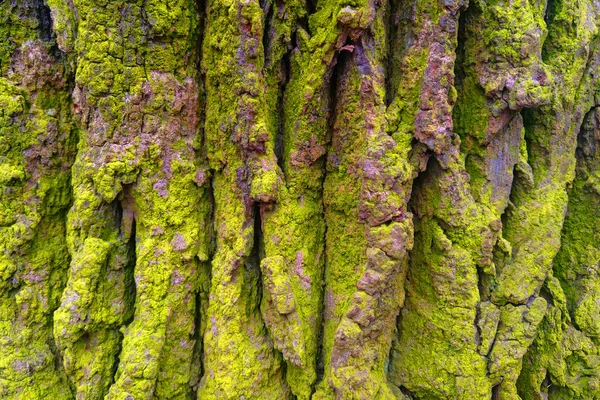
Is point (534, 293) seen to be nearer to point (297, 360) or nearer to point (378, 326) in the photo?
point (378, 326)

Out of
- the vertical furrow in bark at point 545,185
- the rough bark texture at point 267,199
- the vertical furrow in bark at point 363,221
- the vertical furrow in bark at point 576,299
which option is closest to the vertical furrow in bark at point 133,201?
the rough bark texture at point 267,199

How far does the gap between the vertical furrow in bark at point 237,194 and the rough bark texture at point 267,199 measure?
17 millimetres

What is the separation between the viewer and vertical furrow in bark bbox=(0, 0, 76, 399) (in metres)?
2.94

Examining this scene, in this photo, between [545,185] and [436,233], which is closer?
[436,233]

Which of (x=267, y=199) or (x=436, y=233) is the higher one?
(x=267, y=199)

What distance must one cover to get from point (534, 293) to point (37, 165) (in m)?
4.34

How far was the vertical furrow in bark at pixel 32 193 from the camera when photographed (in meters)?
2.94

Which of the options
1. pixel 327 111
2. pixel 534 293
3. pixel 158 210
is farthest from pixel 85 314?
pixel 534 293

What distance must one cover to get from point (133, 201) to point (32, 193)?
0.90 m

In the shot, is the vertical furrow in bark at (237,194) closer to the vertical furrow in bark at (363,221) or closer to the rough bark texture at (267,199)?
the rough bark texture at (267,199)

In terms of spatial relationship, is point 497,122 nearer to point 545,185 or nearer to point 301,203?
point 545,185

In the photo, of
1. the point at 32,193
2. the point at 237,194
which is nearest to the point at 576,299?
the point at 237,194

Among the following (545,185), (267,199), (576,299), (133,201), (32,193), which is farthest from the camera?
(576,299)

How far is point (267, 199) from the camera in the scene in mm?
2738
